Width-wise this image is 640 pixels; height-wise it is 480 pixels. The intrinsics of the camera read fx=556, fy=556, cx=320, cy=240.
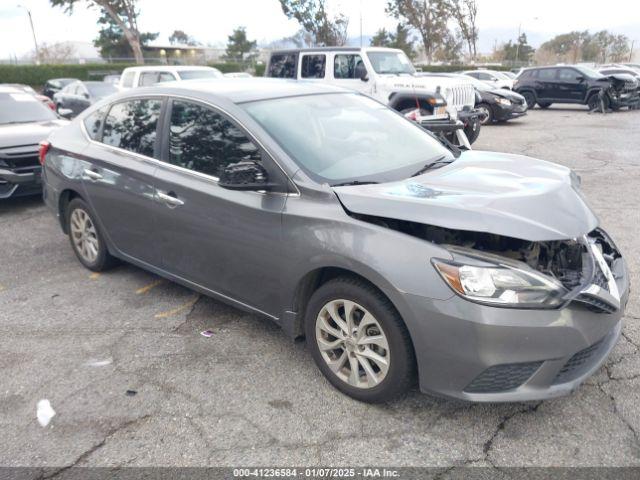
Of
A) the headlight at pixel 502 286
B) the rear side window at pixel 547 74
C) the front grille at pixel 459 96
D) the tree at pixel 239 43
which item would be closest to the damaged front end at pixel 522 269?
the headlight at pixel 502 286

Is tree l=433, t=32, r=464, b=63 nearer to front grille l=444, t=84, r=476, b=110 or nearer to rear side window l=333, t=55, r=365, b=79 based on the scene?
front grille l=444, t=84, r=476, b=110

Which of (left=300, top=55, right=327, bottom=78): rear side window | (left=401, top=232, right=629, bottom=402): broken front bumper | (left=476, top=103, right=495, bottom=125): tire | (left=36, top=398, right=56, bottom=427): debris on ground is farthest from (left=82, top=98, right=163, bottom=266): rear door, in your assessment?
(left=476, top=103, right=495, bottom=125): tire

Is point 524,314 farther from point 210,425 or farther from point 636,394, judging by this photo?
point 210,425

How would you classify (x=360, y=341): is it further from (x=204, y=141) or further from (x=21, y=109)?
(x=21, y=109)

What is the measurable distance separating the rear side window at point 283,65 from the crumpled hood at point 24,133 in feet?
17.9

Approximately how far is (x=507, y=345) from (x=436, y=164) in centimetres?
156

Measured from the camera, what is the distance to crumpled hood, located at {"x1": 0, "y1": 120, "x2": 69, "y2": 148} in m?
7.21

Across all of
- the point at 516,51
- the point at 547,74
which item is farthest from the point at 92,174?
the point at 516,51

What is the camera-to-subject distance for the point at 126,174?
4172 mm

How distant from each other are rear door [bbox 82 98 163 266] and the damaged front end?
1891 millimetres

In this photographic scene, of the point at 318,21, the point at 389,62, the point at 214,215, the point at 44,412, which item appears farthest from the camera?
the point at 318,21

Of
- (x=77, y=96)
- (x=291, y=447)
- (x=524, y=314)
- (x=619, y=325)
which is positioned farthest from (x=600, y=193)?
(x=77, y=96)

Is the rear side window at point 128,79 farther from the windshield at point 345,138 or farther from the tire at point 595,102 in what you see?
the tire at point 595,102

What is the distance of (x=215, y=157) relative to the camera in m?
3.63
